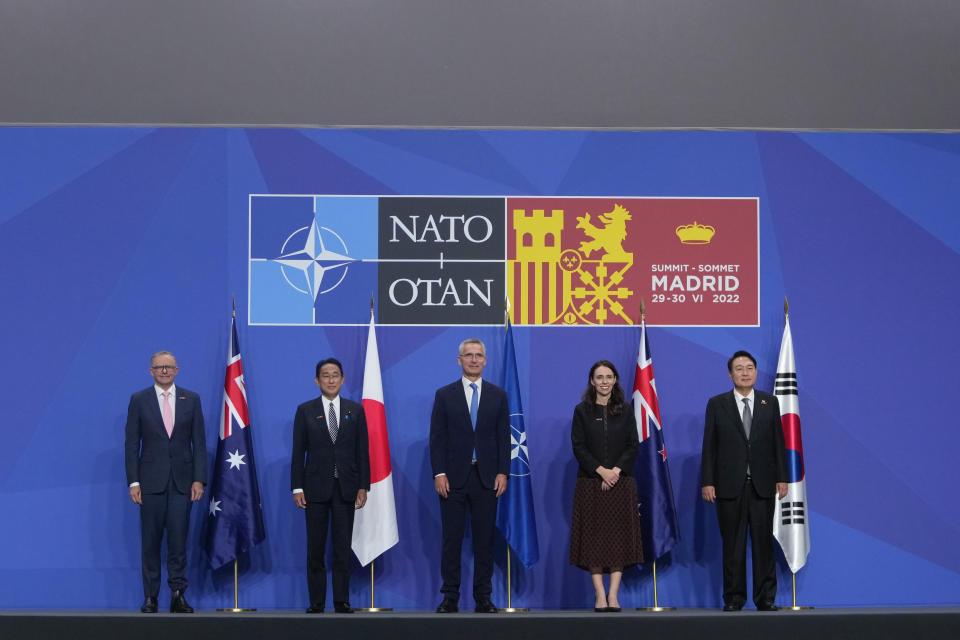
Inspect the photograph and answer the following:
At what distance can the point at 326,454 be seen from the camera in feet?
19.1

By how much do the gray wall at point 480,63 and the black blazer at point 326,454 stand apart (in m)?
2.03

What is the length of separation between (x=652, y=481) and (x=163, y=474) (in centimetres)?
278

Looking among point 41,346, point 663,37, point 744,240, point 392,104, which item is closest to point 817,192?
point 744,240

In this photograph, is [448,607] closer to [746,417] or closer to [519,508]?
[519,508]

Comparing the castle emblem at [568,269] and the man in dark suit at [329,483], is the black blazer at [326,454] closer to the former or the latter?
the man in dark suit at [329,483]

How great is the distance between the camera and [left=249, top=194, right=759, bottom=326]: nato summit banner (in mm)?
6633

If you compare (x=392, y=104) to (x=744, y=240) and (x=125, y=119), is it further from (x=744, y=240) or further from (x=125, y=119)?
(x=744, y=240)

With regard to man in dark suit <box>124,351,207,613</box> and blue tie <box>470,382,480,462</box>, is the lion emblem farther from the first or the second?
man in dark suit <box>124,351,207,613</box>

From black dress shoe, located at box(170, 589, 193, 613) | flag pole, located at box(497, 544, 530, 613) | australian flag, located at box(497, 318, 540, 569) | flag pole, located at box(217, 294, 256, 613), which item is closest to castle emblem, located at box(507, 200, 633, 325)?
australian flag, located at box(497, 318, 540, 569)

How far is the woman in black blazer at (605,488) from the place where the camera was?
578 cm

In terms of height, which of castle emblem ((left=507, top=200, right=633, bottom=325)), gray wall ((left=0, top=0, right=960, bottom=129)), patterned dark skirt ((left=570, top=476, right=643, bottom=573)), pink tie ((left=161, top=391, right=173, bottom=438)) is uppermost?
gray wall ((left=0, top=0, right=960, bottom=129))

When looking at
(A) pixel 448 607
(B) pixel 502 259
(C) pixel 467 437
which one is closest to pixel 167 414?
(C) pixel 467 437

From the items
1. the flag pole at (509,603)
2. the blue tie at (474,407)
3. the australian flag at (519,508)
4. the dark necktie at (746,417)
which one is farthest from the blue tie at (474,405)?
the dark necktie at (746,417)

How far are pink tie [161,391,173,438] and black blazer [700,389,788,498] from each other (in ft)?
9.82
